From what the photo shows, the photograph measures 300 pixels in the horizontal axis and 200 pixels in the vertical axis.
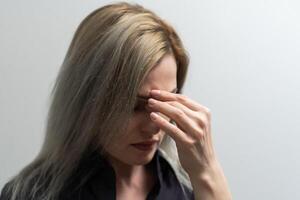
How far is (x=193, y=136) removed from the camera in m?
0.61

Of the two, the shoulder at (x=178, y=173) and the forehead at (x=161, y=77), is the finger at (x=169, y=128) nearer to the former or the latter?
the forehead at (x=161, y=77)

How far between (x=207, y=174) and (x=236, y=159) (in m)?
0.46

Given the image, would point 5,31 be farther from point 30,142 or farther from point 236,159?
point 236,159

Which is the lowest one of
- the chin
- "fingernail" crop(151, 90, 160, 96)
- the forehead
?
the chin

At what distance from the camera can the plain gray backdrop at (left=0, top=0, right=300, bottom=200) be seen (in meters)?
0.92

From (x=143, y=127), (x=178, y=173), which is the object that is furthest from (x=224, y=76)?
(x=143, y=127)

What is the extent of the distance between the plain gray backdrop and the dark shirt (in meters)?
0.30

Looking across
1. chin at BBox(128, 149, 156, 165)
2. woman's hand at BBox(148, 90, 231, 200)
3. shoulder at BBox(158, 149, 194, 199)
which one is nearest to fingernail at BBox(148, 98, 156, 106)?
woman's hand at BBox(148, 90, 231, 200)

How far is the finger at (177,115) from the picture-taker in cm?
59

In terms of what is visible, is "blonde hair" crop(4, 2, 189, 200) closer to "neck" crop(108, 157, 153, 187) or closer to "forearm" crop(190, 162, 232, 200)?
"neck" crop(108, 157, 153, 187)

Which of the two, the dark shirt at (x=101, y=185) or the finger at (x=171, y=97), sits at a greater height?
the finger at (x=171, y=97)

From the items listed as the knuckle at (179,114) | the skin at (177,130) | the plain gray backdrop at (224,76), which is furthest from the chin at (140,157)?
the plain gray backdrop at (224,76)

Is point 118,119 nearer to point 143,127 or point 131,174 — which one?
point 143,127

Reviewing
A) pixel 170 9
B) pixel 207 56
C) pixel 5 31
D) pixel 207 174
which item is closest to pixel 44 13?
pixel 5 31
